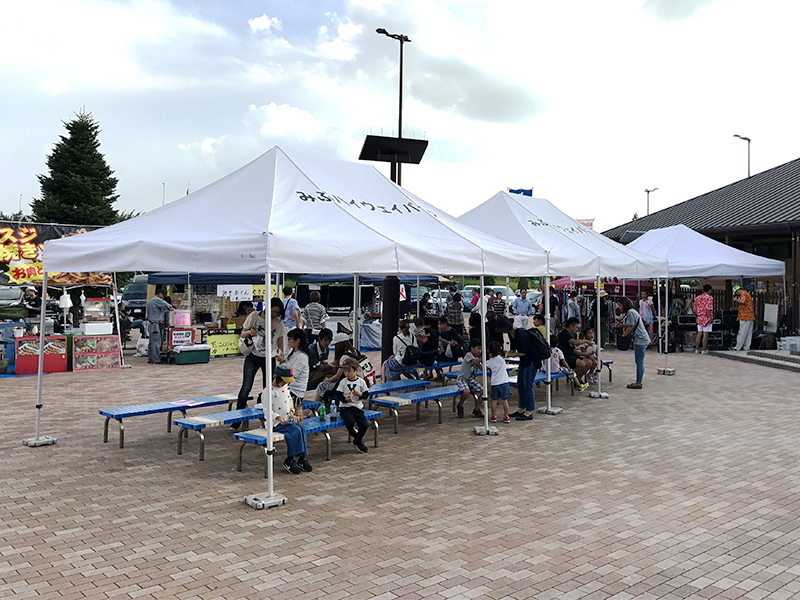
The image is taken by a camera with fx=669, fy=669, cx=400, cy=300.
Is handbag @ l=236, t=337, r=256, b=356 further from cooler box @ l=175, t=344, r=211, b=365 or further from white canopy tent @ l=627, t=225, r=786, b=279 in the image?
white canopy tent @ l=627, t=225, r=786, b=279

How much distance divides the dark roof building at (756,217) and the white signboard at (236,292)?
13.6 metres

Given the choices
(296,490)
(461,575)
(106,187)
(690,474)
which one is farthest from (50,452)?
(106,187)

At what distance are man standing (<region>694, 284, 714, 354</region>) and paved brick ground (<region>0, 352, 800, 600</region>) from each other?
9.94 m

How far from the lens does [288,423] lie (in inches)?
265

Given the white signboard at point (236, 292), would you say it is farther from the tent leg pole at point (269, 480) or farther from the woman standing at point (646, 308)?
the tent leg pole at point (269, 480)

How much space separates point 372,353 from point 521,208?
818 centimetres

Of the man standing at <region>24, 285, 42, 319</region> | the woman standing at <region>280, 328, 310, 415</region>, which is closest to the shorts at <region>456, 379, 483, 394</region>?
the woman standing at <region>280, 328, 310, 415</region>

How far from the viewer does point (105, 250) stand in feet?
22.5

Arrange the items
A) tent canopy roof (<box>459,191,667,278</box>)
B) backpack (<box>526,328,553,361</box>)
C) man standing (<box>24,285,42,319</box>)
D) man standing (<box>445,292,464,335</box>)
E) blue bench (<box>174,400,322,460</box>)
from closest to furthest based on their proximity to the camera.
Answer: blue bench (<box>174,400,322,460</box>)
backpack (<box>526,328,553,361</box>)
tent canopy roof (<box>459,191,667,278</box>)
man standing (<box>24,285,42,319</box>)
man standing (<box>445,292,464,335</box>)

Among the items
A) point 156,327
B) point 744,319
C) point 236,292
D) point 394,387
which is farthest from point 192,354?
point 744,319

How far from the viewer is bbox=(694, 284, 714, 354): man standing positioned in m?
18.9

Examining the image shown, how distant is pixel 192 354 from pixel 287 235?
1088 centimetres

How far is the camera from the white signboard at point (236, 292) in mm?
20266

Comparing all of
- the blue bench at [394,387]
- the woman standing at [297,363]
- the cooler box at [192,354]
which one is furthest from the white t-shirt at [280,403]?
the cooler box at [192,354]
